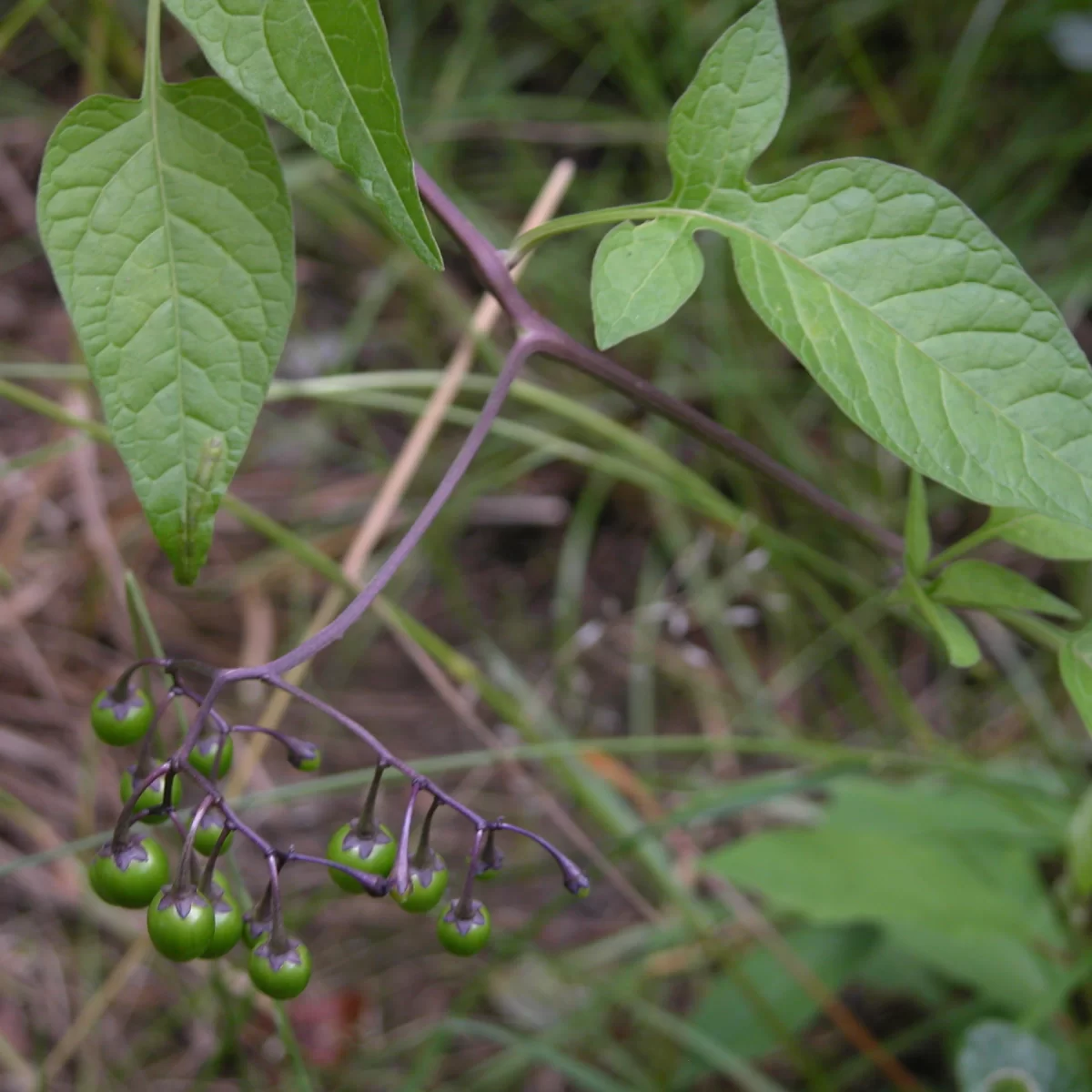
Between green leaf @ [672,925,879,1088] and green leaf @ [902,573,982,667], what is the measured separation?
949mm

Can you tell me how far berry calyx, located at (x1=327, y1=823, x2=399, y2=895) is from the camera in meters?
0.82

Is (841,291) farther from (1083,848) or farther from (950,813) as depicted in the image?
(950,813)

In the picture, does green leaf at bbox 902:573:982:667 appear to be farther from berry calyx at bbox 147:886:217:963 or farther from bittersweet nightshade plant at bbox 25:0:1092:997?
berry calyx at bbox 147:886:217:963

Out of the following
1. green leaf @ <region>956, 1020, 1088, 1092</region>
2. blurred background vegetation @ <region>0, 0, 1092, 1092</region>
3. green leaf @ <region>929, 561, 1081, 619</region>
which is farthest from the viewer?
blurred background vegetation @ <region>0, 0, 1092, 1092</region>

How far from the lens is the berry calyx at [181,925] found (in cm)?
73

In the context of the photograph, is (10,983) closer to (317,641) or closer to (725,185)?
(317,641)

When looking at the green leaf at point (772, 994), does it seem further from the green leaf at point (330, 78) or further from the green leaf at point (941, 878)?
the green leaf at point (330, 78)

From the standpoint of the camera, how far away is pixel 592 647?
2557 mm

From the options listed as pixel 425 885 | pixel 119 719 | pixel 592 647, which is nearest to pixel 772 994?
pixel 592 647

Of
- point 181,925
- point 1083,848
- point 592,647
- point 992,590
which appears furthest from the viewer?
point 592,647

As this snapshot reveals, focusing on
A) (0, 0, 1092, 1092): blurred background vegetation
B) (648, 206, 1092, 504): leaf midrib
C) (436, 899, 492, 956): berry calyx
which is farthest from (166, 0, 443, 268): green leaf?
(0, 0, 1092, 1092): blurred background vegetation

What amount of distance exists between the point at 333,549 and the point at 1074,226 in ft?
6.41

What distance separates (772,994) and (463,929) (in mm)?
1129

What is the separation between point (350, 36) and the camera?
2.53 ft
